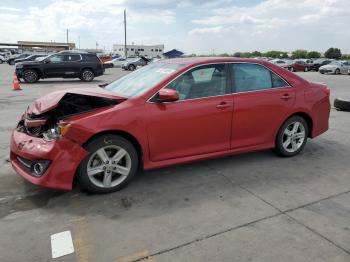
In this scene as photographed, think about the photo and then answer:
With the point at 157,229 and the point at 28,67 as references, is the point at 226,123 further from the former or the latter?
the point at 28,67

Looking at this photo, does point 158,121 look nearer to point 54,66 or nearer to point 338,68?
point 54,66

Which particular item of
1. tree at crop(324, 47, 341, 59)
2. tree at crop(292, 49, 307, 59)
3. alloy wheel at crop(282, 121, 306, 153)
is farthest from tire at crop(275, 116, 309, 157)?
tree at crop(324, 47, 341, 59)

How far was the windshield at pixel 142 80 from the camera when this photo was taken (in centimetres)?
465

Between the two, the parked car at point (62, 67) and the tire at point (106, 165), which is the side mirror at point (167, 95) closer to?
the tire at point (106, 165)

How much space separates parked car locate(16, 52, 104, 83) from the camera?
1953 cm

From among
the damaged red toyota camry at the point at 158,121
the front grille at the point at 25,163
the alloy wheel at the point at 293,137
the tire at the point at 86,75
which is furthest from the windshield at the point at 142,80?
the tire at the point at 86,75

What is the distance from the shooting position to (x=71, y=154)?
3951 millimetres

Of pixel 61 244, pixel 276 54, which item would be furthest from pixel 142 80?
pixel 276 54

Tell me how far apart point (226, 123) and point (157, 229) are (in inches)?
77.4

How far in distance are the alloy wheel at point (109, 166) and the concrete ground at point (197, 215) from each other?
17 cm

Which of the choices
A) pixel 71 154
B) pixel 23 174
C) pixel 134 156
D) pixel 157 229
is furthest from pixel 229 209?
pixel 23 174

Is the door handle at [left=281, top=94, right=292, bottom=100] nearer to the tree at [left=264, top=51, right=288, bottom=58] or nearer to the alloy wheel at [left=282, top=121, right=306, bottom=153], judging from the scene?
the alloy wheel at [left=282, top=121, right=306, bottom=153]

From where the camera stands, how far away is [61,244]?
3.22 metres

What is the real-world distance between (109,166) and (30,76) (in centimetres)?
1722
